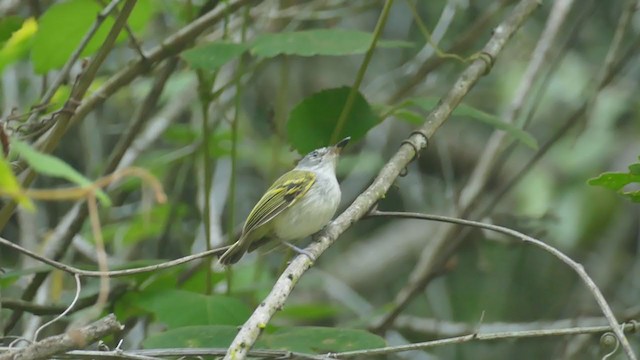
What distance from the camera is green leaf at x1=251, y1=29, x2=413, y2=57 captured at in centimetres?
305

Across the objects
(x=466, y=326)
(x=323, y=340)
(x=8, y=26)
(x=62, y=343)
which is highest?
(x=8, y=26)

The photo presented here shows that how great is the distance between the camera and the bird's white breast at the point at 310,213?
3.46m

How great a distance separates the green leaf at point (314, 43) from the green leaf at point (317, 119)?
184 millimetres

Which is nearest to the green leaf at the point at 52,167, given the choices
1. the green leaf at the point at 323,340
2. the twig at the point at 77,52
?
the green leaf at the point at 323,340

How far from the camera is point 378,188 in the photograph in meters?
2.84

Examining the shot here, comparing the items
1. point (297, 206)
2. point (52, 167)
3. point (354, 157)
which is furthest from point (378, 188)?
point (354, 157)

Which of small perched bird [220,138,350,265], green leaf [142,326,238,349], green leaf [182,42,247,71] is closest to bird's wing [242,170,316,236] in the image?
small perched bird [220,138,350,265]

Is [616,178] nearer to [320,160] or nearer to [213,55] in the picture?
[213,55]

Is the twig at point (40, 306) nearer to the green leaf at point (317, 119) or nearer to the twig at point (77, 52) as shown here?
the twig at point (77, 52)

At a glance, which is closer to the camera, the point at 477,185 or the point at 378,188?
the point at 378,188

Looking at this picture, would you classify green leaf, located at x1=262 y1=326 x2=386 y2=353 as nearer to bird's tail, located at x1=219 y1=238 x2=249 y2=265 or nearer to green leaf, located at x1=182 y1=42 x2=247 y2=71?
bird's tail, located at x1=219 y1=238 x2=249 y2=265

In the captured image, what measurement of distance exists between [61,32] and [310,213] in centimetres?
107

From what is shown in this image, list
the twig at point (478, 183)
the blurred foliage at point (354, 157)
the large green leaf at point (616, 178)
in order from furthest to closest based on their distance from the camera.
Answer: the twig at point (478, 183) → the blurred foliage at point (354, 157) → the large green leaf at point (616, 178)

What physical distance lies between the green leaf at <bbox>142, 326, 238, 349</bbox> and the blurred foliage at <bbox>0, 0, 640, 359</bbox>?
363 mm
